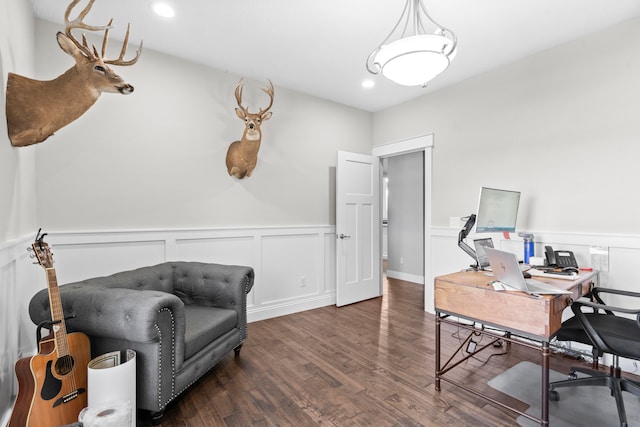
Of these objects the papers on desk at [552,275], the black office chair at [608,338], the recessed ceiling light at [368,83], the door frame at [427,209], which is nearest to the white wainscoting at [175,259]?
the door frame at [427,209]

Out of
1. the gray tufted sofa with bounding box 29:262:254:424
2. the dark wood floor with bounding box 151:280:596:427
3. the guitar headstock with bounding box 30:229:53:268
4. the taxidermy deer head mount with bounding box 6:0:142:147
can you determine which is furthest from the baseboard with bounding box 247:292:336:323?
the taxidermy deer head mount with bounding box 6:0:142:147

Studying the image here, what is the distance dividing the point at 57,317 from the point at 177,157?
181 cm

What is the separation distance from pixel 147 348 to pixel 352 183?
120 inches

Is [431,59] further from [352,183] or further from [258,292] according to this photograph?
[258,292]

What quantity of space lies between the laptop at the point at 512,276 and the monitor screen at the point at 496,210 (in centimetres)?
50

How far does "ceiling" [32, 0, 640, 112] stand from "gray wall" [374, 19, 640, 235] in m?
0.20

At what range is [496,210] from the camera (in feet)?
8.24

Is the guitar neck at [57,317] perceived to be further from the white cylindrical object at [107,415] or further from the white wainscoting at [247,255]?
the white wainscoting at [247,255]

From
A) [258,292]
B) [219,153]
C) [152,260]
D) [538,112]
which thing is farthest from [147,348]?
[538,112]

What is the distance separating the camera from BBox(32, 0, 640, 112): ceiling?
229 cm

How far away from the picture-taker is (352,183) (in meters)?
4.18

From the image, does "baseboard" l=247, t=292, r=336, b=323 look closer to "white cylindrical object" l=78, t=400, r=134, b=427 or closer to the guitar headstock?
"white cylindrical object" l=78, t=400, r=134, b=427

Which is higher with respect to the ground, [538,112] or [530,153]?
[538,112]

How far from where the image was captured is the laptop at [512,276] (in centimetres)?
171
